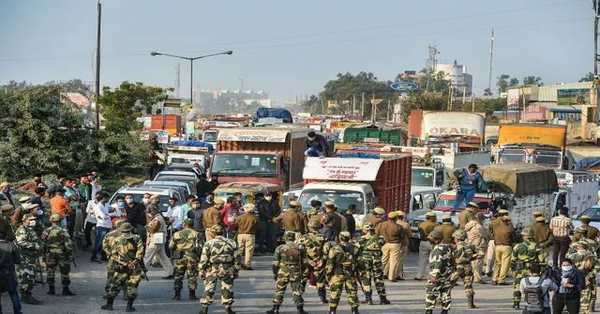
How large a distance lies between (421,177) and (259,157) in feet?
22.4

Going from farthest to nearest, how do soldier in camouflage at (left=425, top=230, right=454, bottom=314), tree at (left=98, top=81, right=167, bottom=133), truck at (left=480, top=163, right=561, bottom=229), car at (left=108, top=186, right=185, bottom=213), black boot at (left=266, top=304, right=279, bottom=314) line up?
tree at (left=98, top=81, right=167, bottom=133)
truck at (left=480, top=163, right=561, bottom=229)
car at (left=108, top=186, right=185, bottom=213)
black boot at (left=266, top=304, right=279, bottom=314)
soldier in camouflage at (left=425, top=230, right=454, bottom=314)

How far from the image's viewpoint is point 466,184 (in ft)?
98.3

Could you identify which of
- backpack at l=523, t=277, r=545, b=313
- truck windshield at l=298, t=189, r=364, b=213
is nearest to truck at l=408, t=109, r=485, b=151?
truck windshield at l=298, t=189, r=364, b=213

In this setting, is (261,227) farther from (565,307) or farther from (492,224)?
(565,307)

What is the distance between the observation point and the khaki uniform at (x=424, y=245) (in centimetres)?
2184

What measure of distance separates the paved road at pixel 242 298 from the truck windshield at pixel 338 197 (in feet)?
8.77

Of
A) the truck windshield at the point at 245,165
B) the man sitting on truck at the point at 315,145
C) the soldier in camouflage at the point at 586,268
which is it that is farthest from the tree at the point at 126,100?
the soldier in camouflage at the point at 586,268

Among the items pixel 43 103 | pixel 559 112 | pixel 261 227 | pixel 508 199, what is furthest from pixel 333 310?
pixel 559 112

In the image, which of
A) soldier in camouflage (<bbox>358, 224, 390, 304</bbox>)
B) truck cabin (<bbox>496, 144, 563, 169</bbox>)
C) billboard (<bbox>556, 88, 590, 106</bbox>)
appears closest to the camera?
soldier in camouflage (<bbox>358, 224, 390, 304</bbox>)

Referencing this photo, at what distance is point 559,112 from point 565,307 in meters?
88.1

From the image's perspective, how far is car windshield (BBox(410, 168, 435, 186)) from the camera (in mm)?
35562

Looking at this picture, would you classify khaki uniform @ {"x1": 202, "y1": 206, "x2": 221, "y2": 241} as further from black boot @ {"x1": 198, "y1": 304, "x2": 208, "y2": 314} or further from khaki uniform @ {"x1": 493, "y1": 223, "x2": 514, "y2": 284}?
khaki uniform @ {"x1": 493, "y1": 223, "x2": 514, "y2": 284}

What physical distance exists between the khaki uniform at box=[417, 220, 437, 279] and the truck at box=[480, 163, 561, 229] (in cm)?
733

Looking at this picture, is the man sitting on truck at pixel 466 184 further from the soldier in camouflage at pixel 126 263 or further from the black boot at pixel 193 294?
the soldier in camouflage at pixel 126 263
